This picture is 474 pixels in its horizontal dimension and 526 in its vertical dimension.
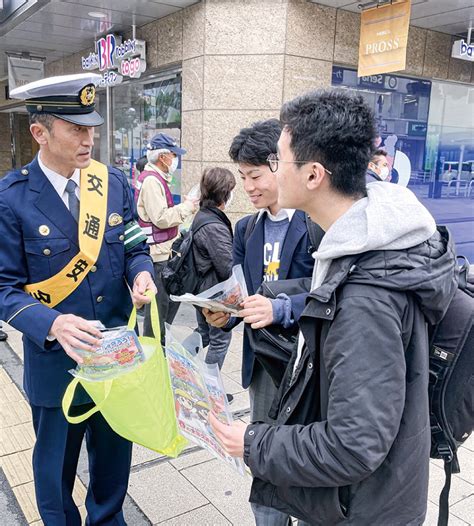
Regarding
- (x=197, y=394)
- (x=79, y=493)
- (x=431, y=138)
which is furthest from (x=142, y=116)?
(x=197, y=394)

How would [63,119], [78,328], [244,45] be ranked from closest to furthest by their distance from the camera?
[78,328] < [63,119] < [244,45]

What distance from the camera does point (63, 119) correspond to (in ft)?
6.44

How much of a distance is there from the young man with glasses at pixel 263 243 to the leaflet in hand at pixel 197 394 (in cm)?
45

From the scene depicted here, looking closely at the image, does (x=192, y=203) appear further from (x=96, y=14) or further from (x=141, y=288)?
(x=96, y=14)

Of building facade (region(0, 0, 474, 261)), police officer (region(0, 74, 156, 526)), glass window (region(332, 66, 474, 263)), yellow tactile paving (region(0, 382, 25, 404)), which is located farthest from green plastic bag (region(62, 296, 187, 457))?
glass window (region(332, 66, 474, 263))

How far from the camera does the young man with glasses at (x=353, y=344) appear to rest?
1.11 m

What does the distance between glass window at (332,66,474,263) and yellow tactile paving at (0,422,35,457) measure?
18.4 ft

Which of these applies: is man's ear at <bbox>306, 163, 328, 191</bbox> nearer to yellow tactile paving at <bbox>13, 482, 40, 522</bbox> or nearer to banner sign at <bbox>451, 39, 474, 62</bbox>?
yellow tactile paving at <bbox>13, 482, 40, 522</bbox>

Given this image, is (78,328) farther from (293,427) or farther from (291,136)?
(291,136)

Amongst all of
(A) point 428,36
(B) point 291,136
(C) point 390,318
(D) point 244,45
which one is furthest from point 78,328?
Result: (A) point 428,36

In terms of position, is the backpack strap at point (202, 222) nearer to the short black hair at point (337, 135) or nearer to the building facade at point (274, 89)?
the short black hair at point (337, 135)

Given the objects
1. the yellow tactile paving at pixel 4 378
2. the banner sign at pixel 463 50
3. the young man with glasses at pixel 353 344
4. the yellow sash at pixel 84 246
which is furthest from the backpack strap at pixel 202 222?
the banner sign at pixel 463 50

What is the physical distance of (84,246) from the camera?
6.70 feet

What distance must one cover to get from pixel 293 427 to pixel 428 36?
7.55 m
